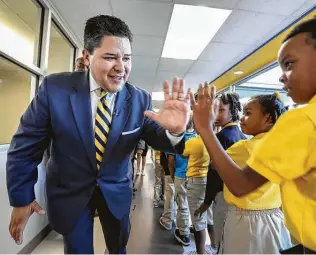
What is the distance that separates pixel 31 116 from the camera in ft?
3.21

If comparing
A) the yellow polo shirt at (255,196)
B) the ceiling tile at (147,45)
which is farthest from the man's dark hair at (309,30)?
the ceiling tile at (147,45)

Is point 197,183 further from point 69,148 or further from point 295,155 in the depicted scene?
point 295,155

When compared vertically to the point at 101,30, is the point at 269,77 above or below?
above

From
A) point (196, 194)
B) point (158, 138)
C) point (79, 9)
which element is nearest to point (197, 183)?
point (196, 194)

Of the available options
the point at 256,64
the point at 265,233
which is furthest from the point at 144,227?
the point at 256,64

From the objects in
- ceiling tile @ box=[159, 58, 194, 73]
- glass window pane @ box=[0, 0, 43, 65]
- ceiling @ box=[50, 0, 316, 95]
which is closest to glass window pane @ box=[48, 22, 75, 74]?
ceiling @ box=[50, 0, 316, 95]

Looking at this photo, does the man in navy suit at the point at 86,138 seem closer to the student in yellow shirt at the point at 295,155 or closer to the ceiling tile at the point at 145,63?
the student in yellow shirt at the point at 295,155

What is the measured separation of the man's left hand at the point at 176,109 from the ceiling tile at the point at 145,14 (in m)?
2.00

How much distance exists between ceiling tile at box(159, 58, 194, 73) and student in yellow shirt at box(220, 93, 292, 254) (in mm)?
3428

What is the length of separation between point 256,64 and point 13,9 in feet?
11.4

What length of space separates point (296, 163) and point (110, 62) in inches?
31.2

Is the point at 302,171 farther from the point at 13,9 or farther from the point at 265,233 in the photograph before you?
the point at 13,9

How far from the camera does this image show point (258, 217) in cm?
116

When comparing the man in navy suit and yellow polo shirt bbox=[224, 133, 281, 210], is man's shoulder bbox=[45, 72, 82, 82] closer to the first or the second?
the man in navy suit
